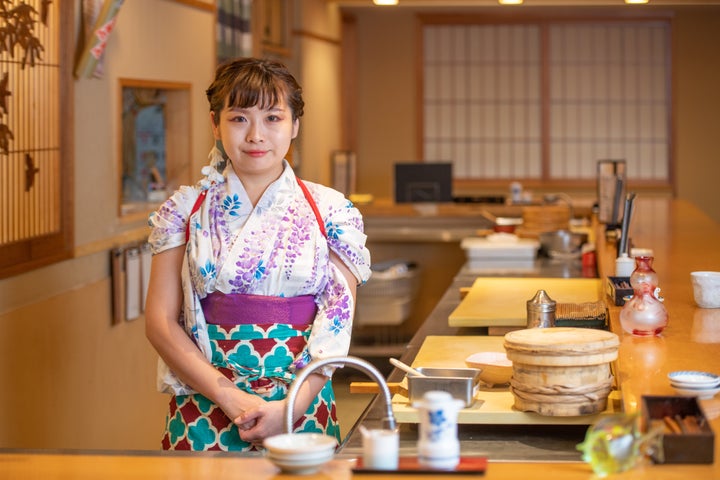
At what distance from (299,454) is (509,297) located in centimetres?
216

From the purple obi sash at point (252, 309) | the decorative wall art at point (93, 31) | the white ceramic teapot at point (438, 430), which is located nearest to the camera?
the white ceramic teapot at point (438, 430)

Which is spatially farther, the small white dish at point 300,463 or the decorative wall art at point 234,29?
the decorative wall art at point 234,29

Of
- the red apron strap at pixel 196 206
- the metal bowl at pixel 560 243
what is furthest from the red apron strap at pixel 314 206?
the metal bowl at pixel 560 243

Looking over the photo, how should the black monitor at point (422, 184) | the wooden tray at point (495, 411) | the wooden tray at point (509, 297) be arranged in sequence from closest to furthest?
the wooden tray at point (495, 411) → the wooden tray at point (509, 297) → the black monitor at point (422, 184)

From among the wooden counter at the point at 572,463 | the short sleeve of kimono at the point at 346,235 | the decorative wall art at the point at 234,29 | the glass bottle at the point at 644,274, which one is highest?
the decorative wall art at the point at 234,29

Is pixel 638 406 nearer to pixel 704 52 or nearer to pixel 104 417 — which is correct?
pixel 104 417

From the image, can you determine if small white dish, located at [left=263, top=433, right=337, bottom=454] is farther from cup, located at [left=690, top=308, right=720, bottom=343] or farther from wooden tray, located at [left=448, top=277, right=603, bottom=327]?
wooden tray, located at [left=448, top=277, right=603, bottom=327]

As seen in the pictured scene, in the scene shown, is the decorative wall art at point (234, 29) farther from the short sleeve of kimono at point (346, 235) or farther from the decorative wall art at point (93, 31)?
the short sleeve of kimono at point (346, 235)

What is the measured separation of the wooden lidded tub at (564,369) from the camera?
2084mm

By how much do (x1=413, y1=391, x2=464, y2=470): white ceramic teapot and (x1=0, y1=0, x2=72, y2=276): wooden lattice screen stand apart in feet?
6.83

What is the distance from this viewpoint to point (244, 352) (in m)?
2.43

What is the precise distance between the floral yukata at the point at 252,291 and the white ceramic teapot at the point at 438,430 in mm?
703

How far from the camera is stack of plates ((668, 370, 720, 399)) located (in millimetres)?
1967

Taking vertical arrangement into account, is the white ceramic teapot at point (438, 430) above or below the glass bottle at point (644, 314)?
below
